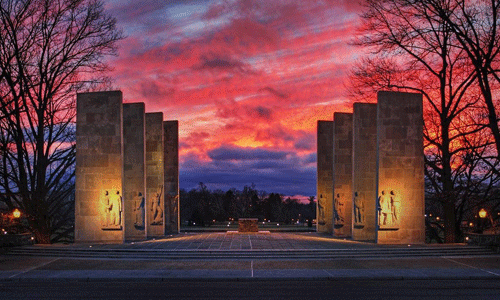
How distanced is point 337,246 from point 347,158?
10860mm

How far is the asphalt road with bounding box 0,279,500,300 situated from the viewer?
612 inches

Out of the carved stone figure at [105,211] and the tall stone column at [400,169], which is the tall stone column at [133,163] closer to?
the carved stone figure at [105,211]

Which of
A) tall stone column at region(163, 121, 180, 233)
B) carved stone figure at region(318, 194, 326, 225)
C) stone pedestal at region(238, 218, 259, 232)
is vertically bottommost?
stone pedestal at region(238, 218, 259, 232)

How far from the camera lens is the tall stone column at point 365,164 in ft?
107

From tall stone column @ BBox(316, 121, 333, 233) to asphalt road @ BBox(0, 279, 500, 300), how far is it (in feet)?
72.1

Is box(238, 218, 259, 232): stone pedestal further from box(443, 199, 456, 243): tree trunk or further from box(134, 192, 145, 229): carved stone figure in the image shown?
box(443, 199, 456, 243): tree trunk

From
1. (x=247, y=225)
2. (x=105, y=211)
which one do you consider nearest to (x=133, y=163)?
(x=105, y=211)

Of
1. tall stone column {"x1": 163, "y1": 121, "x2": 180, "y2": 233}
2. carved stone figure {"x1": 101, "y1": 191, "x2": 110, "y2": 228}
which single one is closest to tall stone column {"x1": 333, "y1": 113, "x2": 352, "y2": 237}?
tall stone column {"x1": 163, "y1": 121, "x2": 180, "y2": 233}

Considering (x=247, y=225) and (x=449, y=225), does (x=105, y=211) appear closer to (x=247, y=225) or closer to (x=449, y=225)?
(x=247, y=225)

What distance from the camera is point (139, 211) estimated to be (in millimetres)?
32906

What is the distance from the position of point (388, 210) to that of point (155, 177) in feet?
53.2

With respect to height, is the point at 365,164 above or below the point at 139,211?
above

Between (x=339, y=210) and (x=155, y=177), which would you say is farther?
(x=155, y=177)

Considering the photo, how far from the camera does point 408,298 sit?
1511 cm
